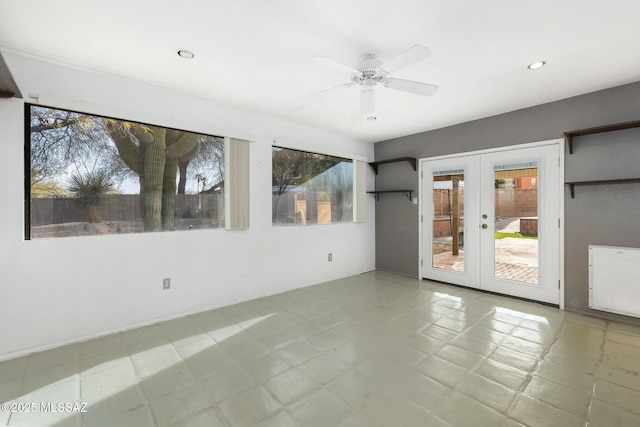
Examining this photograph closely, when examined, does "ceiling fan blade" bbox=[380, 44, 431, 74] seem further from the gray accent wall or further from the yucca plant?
the yucca plant

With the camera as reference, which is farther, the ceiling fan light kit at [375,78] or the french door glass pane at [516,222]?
the french door glass pane at [516,222]

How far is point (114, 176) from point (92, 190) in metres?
A: 0.23

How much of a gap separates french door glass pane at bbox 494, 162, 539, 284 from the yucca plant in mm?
4766

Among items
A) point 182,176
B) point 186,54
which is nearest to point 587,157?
point 186,54

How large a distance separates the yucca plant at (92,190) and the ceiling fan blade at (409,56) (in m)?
2.85

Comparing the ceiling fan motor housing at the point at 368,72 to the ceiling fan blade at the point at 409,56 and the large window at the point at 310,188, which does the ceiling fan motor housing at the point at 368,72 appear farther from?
the large window at the point at 310,188

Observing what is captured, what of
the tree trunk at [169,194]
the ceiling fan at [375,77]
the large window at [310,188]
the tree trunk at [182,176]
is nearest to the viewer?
the ceiling fan at [375,77]

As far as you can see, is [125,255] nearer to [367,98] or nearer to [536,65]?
[367,98]

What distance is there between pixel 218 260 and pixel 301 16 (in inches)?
108

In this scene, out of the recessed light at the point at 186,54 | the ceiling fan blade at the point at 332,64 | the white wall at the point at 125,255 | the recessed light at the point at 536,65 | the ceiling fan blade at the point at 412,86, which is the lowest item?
the white wall at the point at 125,255

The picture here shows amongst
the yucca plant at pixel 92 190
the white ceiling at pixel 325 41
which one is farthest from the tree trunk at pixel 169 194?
the white ceiling at pixel 325 41

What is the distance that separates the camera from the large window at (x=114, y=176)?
2.49 metres

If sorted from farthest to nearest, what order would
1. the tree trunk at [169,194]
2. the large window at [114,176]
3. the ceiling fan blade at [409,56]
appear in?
the tree trunk at [169,194]
the large window at [114,176]
the ceiling fan blade at [409,56]

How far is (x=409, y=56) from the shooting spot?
76.5 inches
